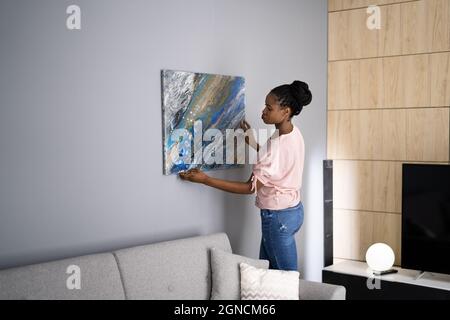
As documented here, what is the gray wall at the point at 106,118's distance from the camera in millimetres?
2590

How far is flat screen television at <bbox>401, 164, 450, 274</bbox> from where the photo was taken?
4016mm

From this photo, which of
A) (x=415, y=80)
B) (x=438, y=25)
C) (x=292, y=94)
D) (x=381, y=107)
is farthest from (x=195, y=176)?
(x=438, y=25)

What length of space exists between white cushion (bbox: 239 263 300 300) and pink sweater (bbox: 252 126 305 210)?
1.75 ft

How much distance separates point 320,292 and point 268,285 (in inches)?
11.3

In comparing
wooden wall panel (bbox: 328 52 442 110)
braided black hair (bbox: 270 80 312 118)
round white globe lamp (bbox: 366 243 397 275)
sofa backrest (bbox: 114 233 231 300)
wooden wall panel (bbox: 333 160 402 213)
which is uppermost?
wooden wall panel (bbox: 328 52 442 110)

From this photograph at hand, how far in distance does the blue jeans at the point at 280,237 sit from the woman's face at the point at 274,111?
0.55 meters

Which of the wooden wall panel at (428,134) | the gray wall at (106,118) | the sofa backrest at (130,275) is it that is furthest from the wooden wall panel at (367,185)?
the sofa backrest at (130,275)

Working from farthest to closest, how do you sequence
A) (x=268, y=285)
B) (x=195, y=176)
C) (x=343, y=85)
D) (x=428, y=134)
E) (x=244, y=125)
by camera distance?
(x=343, y=85) < (x=428, y=134) < (x=244, y=125) < (x=195, y=176) < (x=268, y=285)

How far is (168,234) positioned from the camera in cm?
336

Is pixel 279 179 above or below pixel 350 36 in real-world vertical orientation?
below

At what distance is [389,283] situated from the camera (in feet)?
13.5

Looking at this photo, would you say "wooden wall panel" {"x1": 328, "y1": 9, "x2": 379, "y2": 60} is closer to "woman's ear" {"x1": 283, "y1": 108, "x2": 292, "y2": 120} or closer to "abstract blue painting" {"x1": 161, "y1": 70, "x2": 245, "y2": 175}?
"abstract blue painting" {"x1": 161, "y1": 70, "x2": 245, "y2": 175}

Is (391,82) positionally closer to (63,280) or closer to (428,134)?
(428,134)

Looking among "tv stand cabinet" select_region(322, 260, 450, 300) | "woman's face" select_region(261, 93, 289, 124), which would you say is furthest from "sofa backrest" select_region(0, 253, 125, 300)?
"tv stand cabinet" select_region(322, 260, 450, 300)
